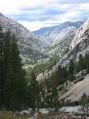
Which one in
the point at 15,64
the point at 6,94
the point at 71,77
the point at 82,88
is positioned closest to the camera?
the point at 6,94

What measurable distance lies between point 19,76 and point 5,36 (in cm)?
824

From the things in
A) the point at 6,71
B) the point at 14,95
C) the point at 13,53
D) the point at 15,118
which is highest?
the point at 13,53

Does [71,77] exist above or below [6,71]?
above

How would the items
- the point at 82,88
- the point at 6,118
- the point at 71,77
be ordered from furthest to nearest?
the point at 71,77 → the point at 82,88 → the point at 6,118

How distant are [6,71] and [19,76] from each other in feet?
10.3

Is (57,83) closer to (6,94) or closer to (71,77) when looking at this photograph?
(71,77)

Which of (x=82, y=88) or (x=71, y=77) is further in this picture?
Answer: (x=71, y=77)

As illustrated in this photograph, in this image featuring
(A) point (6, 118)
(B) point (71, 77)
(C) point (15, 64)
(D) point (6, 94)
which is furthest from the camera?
(B) point (71, 77)

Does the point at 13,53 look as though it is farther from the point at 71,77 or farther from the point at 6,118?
the point at 71,77

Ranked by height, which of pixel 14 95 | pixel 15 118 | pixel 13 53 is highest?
pixel 13 53

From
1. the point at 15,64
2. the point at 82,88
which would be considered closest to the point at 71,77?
the point at 82,88

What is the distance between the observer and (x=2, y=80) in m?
60.2

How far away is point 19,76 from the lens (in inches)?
2432

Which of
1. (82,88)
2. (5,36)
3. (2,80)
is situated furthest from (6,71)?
(82,88)
